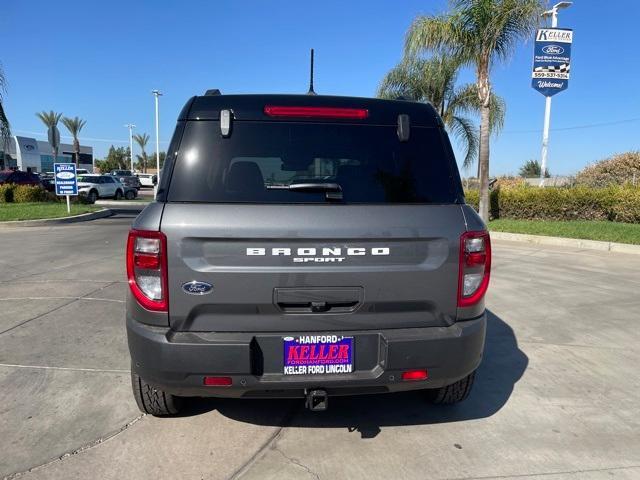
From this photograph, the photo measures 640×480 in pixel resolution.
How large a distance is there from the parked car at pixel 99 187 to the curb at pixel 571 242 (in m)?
23.2

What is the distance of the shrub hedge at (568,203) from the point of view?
1460 centimetres

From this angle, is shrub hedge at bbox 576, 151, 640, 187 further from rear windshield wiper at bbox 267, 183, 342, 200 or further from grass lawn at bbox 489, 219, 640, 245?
rear windshield wiper at bbox 267, 183, 342, 200

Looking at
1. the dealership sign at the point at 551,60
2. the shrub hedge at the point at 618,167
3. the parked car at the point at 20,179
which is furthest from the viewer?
the parked car at the point at 20,179

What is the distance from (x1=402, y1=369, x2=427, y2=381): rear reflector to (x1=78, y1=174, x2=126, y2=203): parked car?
2881cm

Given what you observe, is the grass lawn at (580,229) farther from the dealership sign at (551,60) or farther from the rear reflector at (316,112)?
the rear reflector at (316,112)

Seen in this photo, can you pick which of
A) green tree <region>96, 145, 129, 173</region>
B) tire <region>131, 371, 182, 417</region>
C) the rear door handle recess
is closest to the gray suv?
the rear door handle recess

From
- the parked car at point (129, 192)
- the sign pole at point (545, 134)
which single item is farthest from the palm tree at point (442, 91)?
the parked car at point (129, 192)

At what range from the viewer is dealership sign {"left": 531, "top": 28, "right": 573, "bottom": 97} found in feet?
52.1

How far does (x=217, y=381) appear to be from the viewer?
8.73 ft

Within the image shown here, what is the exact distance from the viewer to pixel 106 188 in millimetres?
31172

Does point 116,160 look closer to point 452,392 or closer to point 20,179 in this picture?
point 20,179

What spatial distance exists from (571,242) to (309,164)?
1110 centimetres

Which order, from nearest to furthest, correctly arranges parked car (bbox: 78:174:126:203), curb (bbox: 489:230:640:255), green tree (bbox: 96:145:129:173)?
1. curb (bbox: 489:230:640:255)
2. parked car (bbox: 78:174:126:203)
3. green tree (bbox: 96:145:129:173)

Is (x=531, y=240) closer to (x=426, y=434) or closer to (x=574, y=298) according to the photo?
(x=574, y=298)
